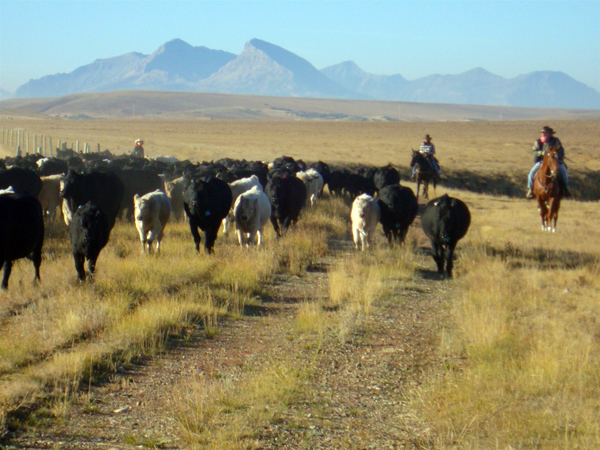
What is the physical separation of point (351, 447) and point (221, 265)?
6465 millimetres

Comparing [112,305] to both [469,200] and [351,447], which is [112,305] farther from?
[469,200]

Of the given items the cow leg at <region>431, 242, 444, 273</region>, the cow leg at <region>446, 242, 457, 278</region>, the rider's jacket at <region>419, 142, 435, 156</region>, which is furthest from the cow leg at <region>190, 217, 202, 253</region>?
the rider's jacket at <region>419, 142, 435, 156</region>

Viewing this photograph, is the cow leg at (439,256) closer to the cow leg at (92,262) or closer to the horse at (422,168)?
the cow leg at (92,262)

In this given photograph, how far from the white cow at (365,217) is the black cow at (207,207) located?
99.9 inches

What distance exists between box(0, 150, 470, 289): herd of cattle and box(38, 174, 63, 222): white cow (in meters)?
0.02

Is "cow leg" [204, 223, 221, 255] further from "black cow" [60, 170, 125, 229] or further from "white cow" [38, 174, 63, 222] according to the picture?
"white cow" [38, 174, 63, 222]

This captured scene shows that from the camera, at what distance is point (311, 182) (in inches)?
724

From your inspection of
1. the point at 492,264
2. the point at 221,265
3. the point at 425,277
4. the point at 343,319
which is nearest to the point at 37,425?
the point at 343,319

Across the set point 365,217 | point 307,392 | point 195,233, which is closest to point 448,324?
point 307,392

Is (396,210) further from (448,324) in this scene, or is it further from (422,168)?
(422,168)

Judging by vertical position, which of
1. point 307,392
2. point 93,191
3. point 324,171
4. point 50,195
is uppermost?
point 324,171

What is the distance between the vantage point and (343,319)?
831 centimetres

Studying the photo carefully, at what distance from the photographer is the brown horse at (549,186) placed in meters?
15.7

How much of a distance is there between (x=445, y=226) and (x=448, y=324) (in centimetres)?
307
